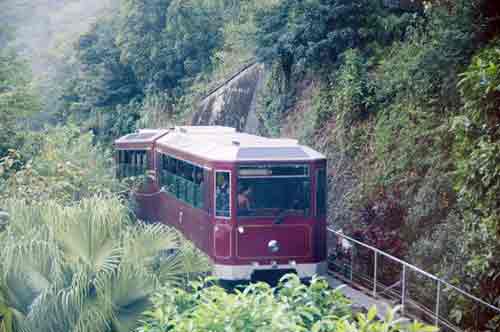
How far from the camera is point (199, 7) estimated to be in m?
34.0

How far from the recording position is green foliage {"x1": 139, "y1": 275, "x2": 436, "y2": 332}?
4.89m

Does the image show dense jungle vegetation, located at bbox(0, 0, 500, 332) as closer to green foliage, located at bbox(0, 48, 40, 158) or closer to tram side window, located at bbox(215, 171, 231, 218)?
green foliage, located at bbox(0, 48, 40, 158)

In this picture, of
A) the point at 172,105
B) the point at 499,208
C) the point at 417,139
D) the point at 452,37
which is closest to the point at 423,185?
the point at 417,139

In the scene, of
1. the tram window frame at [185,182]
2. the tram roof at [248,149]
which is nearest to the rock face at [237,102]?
the tram window frame at [185,182]

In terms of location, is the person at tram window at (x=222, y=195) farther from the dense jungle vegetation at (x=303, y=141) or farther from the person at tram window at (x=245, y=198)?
the dense jungle vegetation at (x=303, y=141)

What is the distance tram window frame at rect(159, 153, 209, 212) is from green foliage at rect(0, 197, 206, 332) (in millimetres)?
5515

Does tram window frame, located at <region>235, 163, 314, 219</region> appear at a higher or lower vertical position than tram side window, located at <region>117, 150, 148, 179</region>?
higher

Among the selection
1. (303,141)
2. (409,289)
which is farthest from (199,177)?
(303,141)

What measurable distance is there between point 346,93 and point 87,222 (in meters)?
11.6

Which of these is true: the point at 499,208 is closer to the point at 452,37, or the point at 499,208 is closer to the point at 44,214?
the point at 452,37

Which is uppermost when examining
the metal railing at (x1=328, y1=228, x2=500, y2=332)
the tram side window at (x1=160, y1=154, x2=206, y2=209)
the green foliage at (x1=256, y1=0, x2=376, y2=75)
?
the green foliage at (x1=256, y1=0, x2=376, y2=75)

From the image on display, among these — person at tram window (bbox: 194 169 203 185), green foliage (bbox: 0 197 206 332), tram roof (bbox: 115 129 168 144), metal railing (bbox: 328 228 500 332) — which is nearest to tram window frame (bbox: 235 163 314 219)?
person at tram window (bbox: 194 169 203 185)

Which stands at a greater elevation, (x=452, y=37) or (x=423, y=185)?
(x=452, y=37)

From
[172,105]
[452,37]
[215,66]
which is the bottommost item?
[172,105]
